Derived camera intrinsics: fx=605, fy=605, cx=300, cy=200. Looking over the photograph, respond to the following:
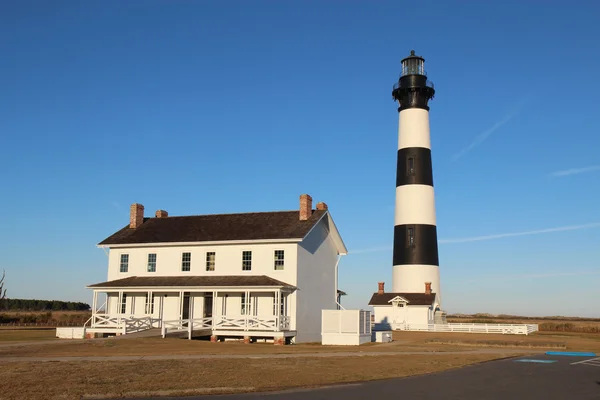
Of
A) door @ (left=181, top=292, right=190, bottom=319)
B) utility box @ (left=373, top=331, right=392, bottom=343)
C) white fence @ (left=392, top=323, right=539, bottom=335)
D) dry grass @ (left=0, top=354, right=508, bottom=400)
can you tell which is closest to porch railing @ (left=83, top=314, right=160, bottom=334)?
door @ (left=181, top=292, right=190, bottom=319)

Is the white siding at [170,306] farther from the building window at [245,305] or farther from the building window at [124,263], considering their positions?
the building window at [245,305]

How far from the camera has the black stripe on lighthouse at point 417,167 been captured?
47250 millimetres

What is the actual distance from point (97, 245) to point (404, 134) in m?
24.9

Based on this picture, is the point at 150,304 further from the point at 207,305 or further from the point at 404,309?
the point at 404,309

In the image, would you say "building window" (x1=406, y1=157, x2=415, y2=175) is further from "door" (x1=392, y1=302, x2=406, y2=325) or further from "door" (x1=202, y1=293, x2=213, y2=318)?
"door" (x1=202, y1=293, x2=213, y2=318)

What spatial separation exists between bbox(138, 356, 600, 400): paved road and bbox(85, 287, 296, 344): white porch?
15.4 m

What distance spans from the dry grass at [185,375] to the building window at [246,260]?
14921 mm

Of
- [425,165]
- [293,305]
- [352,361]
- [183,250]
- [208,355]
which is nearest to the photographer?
[352,361]

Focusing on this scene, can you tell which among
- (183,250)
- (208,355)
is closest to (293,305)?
(183,250)

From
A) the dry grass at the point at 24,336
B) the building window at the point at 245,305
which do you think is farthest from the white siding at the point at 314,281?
the dry grass at the point at 24,336

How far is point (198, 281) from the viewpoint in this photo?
35.2 metres

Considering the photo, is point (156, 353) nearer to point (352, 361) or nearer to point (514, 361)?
point (352, 361)

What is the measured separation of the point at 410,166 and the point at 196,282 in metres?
20.7

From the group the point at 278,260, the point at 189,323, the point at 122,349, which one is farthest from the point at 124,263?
the point at 122,349
